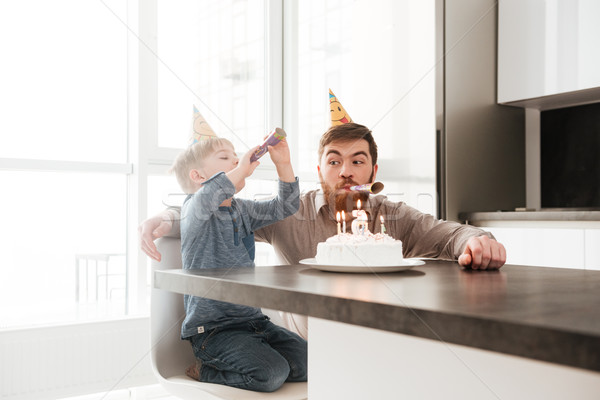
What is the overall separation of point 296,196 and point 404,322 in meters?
0.87

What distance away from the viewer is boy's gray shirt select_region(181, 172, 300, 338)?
3.86ft

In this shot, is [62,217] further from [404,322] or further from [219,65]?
[404,322]

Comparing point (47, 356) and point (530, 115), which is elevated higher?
point (530, 115)

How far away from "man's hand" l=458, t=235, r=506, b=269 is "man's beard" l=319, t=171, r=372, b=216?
63 cm

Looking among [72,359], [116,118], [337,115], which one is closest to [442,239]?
[337,115]

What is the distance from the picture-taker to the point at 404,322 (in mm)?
519

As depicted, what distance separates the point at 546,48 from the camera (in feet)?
6.98

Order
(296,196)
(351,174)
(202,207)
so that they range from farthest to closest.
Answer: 1. (351,174)
2. (296,196)
3. (202,207)

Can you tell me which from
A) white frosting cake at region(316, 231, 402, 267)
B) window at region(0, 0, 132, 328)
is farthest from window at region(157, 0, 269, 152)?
white frosting cake at region(316, 231, 402, 267)

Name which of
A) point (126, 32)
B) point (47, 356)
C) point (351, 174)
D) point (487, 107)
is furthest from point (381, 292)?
point (126, 32)

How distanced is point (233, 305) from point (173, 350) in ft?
0.51

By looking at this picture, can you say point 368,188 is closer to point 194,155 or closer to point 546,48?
point 194,155

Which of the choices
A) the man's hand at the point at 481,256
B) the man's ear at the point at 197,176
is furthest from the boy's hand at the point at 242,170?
the man's hand at the point at 481,256

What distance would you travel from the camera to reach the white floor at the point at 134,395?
2129 millimetres
